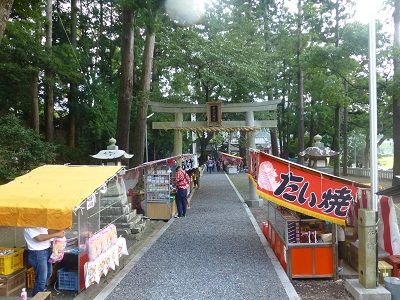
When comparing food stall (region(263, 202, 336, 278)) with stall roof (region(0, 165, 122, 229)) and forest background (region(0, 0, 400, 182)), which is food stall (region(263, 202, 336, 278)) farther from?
forest background (region(0, 0, 400, 182))

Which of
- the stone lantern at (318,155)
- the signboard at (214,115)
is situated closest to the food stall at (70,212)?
the stone lantern at (318,155)

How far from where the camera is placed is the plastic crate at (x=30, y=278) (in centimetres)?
673

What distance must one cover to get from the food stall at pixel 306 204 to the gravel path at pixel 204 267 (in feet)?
2.14

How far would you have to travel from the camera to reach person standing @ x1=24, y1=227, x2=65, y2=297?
19.6ft

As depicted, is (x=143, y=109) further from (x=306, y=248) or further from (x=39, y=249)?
(x=39, y=249)

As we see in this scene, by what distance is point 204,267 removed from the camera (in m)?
8.19

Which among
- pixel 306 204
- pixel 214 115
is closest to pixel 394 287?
pixel 306 204

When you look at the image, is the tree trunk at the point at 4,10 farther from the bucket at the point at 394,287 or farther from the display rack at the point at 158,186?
the bucket at the point at 394,287

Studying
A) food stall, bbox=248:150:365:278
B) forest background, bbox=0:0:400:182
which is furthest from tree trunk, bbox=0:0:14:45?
food stall, bbox=248:150:365:278

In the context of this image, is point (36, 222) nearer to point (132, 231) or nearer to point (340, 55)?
point (132, 231)

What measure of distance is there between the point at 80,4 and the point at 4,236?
86.3 feet

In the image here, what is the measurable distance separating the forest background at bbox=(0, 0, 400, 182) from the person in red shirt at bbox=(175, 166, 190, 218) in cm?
325

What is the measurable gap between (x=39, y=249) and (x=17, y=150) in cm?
1063

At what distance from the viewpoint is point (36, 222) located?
5594mm
